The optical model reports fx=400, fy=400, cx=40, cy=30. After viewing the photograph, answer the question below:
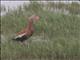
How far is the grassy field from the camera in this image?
659cm

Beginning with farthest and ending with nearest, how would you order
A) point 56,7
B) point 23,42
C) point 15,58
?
1. point 56,7
2. point 23,42
3. point 15,58

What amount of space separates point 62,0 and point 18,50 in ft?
11.3

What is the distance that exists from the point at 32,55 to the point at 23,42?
14.9 inches

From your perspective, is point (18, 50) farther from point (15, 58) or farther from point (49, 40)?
point (49, 40)

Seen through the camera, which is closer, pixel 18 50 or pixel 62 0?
pixel 18 50

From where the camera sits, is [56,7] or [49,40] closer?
[49,40]

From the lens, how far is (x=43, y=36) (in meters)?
7.57

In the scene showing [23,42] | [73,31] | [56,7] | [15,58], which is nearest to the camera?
[15,58]

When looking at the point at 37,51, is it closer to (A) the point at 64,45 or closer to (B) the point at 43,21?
(A) the point at 64,45

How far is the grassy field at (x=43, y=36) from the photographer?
659 centimetres

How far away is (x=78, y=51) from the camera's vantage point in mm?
6664

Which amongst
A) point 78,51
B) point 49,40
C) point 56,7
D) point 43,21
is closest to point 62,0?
point 56,7

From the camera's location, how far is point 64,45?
6883 mm

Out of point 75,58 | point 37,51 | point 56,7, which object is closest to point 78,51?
point 75,58
